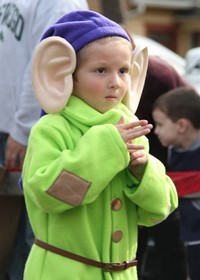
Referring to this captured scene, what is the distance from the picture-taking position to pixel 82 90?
11.0 feet

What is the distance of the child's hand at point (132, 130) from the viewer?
3.22 meters

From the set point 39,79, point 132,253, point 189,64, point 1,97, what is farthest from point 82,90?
point 189,64

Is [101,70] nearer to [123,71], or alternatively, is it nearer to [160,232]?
[123,71]

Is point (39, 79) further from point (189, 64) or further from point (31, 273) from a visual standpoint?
point (189, 64)

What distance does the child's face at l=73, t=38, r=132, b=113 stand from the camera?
10.9ft

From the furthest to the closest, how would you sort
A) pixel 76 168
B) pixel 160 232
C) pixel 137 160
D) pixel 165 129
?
pixel 160 232 → pixel 165 129 → pixel 137 160 → pixel 76 168

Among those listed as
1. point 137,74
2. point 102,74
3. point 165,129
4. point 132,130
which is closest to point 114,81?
point 102,74

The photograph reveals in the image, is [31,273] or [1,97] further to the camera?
[1,97]

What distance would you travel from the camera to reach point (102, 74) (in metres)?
3.32

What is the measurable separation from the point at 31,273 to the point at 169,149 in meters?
2.05

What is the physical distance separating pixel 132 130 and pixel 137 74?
49 cm

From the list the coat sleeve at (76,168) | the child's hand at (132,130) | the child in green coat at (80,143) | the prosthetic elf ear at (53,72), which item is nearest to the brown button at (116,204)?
the child in green coat at (80,143)

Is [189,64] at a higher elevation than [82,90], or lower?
lower

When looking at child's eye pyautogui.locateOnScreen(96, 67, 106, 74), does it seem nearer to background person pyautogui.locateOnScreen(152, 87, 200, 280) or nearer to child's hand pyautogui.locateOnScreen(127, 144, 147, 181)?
child's hand pyautogui.locateOnScreen(127, 144, 147, 181)
